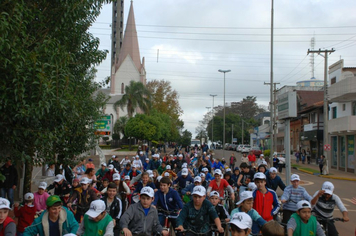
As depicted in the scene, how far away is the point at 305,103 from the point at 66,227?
5558 cm

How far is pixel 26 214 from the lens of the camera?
24.9 feet

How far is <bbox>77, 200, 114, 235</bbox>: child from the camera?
5.06 m

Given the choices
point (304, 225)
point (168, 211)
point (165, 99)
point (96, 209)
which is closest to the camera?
point (96, 209)

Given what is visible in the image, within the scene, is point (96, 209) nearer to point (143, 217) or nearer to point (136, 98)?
point (143, 217)

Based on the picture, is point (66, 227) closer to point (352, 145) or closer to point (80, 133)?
point (80, 133)

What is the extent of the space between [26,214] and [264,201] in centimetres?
444

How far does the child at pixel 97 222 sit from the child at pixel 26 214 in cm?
285

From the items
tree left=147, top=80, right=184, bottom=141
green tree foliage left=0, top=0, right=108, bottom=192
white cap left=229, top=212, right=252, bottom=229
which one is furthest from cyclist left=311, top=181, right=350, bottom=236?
tree left=147, top=80, right=184, bottom=141

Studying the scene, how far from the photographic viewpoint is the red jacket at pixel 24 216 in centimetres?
753

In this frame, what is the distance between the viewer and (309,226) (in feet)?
18.4

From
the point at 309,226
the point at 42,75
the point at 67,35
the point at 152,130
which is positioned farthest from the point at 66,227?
the point at 152,130

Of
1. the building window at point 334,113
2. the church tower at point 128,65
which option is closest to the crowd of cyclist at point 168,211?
the building window at point 334,113

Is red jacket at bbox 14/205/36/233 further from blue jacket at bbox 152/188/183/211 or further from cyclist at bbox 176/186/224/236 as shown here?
cyclist at bbox 176/186/224/236

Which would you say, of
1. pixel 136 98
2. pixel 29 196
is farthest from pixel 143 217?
pixel 136 98
